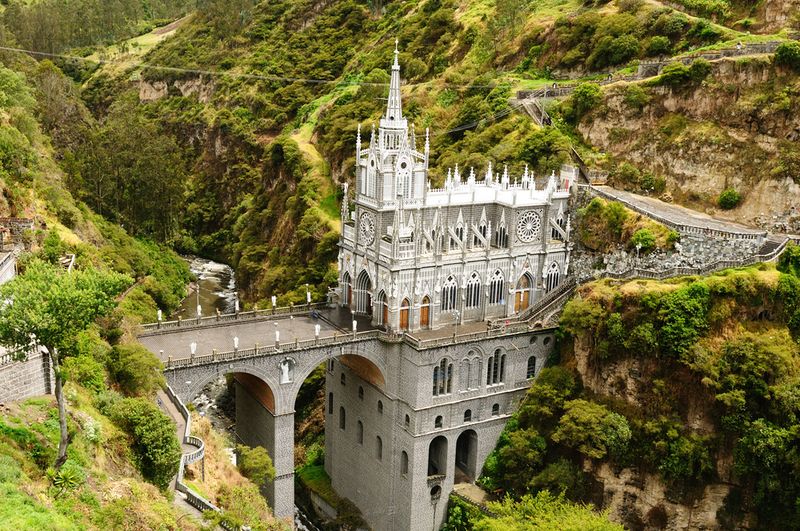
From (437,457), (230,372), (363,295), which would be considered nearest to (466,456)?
(437,457)

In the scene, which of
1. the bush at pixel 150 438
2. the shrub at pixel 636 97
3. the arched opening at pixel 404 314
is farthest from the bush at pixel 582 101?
the bush at pixel 150 438

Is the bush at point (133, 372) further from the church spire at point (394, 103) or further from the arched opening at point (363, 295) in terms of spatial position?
the church spire at point (394, 103)

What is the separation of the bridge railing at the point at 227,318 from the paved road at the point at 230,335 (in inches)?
16.4

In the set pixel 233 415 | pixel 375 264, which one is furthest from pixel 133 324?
pixel 233 415

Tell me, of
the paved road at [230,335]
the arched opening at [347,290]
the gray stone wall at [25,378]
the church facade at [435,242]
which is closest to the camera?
the gray stone wall at [25,378]

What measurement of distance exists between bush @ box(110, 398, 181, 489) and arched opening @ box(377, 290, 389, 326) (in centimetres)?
2206

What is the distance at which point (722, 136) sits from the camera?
75375 mm

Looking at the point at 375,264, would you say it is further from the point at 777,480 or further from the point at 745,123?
the point at 745,123

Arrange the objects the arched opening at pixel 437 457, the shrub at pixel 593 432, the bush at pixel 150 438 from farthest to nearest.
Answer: the arched opening at pixel 437 457
the shrub at pixel 593 432
the bush at pixel 150 438

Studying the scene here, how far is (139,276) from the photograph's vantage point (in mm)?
96750

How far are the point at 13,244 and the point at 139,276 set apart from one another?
41490 mm

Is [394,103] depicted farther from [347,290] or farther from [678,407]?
[678,407]

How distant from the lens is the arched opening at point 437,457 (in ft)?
215

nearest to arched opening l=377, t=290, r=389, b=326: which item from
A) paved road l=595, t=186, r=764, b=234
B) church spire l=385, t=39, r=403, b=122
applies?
church spire l=385, t=39, r=403, b=122
